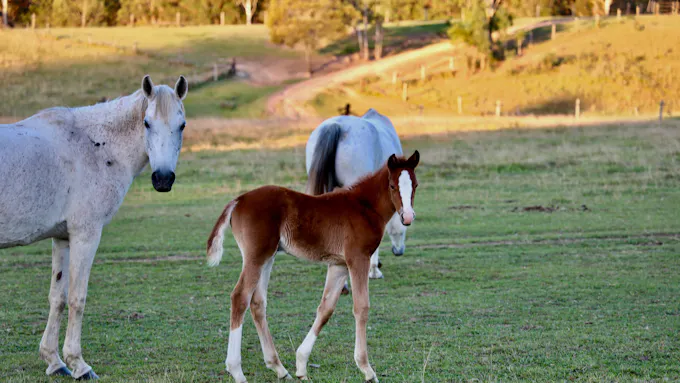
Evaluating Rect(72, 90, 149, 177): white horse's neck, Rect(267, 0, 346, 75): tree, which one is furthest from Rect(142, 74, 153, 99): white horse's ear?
Rect(267, 0, 346, 75): tree

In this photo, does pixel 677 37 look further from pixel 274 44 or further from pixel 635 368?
pixel 635 368

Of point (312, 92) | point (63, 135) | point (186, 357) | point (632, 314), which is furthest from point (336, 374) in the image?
point (312, 92)

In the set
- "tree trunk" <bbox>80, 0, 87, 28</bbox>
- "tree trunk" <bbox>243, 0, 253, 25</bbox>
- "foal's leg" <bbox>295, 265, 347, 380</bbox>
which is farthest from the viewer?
"tree trunk" <bbox>243, 0, 253, 25</bbox>

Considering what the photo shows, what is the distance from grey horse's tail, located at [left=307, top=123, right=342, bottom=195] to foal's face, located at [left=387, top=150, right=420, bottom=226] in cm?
444

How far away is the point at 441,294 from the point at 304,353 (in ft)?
14.8

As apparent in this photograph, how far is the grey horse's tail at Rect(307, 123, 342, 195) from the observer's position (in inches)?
455

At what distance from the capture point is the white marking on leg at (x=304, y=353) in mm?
7016

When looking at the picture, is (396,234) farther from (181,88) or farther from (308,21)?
(308,21)

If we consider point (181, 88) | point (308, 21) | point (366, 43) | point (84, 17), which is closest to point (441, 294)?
point (181, 88)

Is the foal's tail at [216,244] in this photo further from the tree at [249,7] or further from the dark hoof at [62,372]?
the tree at [249,7]

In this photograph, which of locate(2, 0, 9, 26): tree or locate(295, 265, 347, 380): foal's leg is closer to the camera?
locate(295, 265, 347, 380): foal's leg

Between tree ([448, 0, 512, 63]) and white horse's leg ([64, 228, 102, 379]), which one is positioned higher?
tree ([448, 0, 512, 63])

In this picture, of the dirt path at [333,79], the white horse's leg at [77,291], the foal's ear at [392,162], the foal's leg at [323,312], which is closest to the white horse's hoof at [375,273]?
the foal's leg at [323,312]

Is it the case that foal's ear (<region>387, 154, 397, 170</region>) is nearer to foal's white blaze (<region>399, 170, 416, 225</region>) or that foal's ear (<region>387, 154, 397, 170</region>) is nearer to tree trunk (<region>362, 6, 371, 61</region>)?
foal's white blaze (<region>399, 170, 416, 225</region>)
